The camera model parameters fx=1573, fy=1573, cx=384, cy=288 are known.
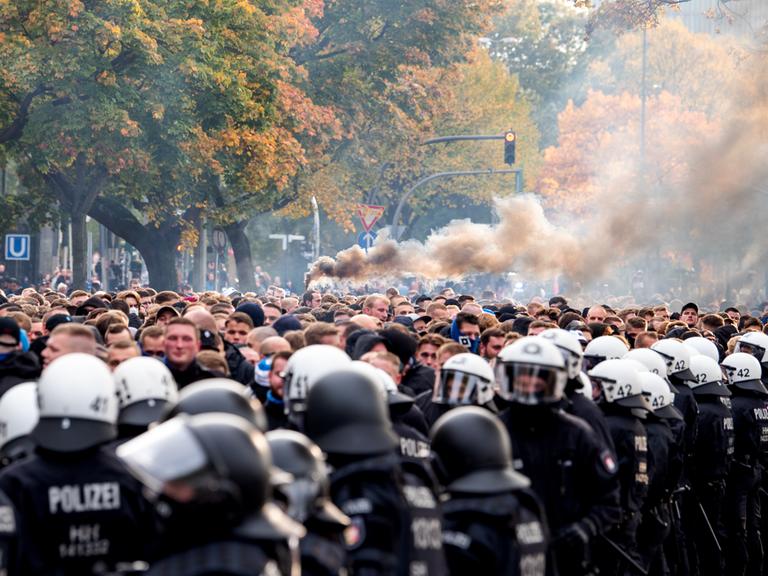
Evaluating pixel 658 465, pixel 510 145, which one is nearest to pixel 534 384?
pixel 658 465

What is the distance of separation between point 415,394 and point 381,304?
22.0ft

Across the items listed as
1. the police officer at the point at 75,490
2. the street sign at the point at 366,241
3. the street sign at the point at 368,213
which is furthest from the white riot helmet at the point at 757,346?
the street sign at the point at 366,241

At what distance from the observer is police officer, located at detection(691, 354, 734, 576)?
39.1 ft

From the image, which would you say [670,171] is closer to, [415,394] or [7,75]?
[7,75]

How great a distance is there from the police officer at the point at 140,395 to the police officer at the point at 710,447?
6.05 m

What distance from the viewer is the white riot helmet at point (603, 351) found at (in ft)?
37.8

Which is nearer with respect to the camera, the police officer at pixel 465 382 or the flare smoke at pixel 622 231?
the police officer at pixel 465 382

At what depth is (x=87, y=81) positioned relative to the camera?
1053 inches

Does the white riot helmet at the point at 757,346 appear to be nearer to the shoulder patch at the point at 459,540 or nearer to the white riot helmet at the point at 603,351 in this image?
the white riot helmet at the point at 603,351

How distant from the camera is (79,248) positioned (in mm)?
30172

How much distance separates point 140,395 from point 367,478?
1780 mm

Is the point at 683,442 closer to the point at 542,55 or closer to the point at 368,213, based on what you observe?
the point at 368,213

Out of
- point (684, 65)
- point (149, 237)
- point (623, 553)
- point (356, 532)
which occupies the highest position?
point (684, 65)

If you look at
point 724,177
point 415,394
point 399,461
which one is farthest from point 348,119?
point 399,461
